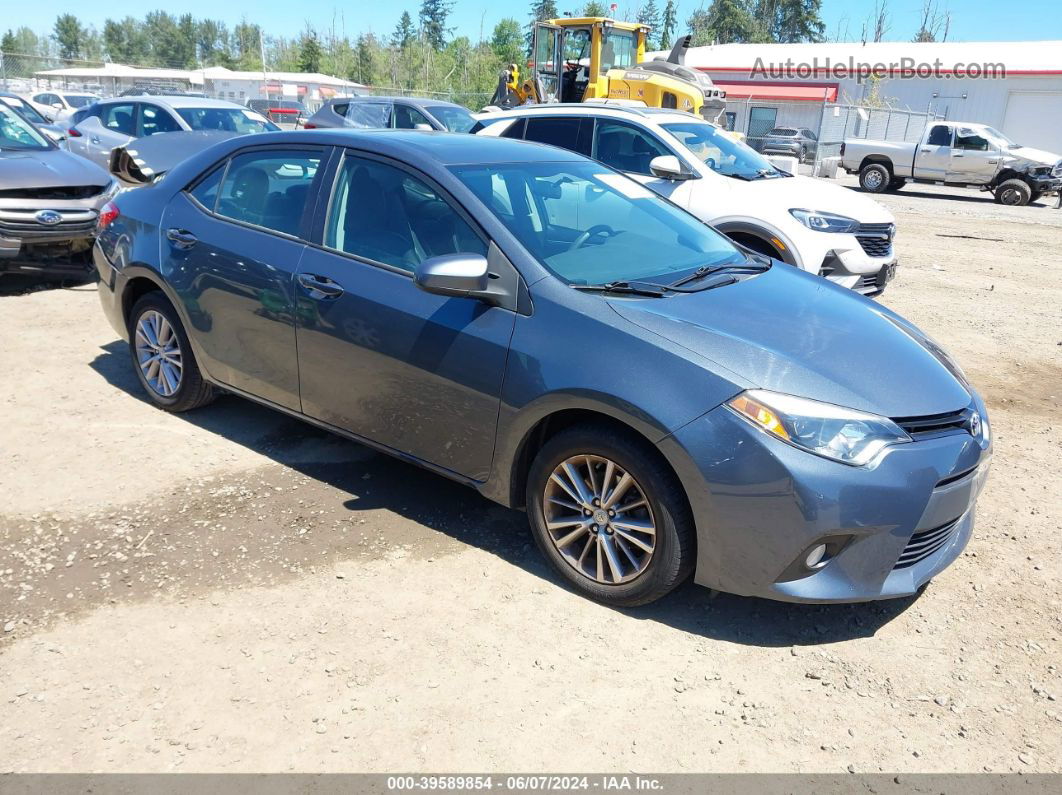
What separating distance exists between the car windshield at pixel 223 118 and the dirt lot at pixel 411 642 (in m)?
9.55

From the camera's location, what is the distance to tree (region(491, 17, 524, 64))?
76.7 metres

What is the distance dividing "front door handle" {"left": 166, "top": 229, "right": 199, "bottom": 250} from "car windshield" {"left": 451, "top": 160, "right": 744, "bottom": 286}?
1724mm

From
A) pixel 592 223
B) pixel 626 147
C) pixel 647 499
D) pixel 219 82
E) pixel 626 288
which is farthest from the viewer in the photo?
pixel 219 82

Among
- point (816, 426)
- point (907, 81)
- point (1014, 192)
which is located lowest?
point (1014, 192)

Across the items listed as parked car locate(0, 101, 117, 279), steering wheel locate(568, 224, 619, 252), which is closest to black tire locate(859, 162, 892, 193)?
parked car locate(0, 101, 117, 279)

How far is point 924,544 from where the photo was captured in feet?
10.3

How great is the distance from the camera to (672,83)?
1695 centimetres

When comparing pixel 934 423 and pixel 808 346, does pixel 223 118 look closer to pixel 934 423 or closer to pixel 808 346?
pixel 808 346

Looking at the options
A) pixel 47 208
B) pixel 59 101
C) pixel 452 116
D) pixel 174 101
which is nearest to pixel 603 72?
pixel 452 116

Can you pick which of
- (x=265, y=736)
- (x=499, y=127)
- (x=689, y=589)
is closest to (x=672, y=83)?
(x=499, y=127)

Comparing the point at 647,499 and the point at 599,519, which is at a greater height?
the point at 647,499

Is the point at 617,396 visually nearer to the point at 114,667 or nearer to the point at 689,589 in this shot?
the point at 689,589

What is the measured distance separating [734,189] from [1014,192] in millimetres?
17779

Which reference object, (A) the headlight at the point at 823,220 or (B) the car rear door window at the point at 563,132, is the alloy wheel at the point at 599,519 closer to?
(A) the headlight at the point at 823,220
